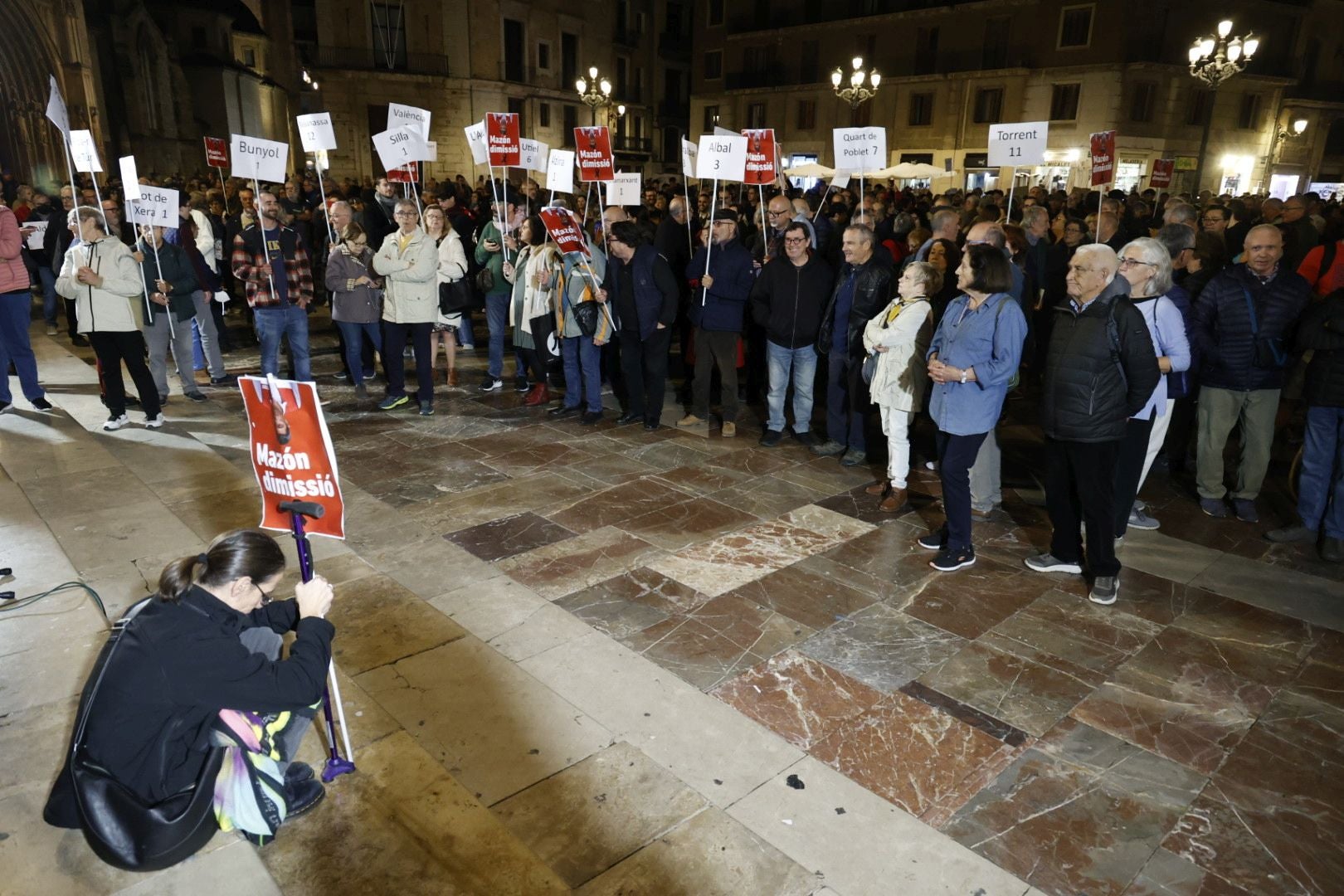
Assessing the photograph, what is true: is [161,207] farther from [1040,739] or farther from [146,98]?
[146,98]

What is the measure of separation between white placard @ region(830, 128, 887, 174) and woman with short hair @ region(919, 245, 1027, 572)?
152 inches

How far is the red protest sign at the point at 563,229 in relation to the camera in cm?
729

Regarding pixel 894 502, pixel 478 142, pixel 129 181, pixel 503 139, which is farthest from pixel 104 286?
pixel 894 502

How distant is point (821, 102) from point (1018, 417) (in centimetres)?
3364

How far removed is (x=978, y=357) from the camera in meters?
4.82

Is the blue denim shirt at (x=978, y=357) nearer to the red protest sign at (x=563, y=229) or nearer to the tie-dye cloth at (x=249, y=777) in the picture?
the red protest sign at (x=563, y=229)

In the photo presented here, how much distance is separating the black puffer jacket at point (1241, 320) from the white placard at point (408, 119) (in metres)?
7.26

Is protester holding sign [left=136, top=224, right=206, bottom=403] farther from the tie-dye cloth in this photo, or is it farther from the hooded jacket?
the tie-dye cloth

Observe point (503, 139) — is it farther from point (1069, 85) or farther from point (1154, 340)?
point (1069, 85)

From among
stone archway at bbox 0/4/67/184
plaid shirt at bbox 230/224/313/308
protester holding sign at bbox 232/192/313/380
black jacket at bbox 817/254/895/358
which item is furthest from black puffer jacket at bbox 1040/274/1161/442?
stone archway at bbox 0/4/67/184

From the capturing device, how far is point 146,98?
32219mm

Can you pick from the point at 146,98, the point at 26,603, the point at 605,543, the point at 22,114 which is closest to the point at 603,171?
the point at 605,543

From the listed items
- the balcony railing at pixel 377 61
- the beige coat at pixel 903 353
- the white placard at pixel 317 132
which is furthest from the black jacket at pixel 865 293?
the balcony railing at pixel 377 61

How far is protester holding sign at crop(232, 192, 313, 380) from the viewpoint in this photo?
800 cm
